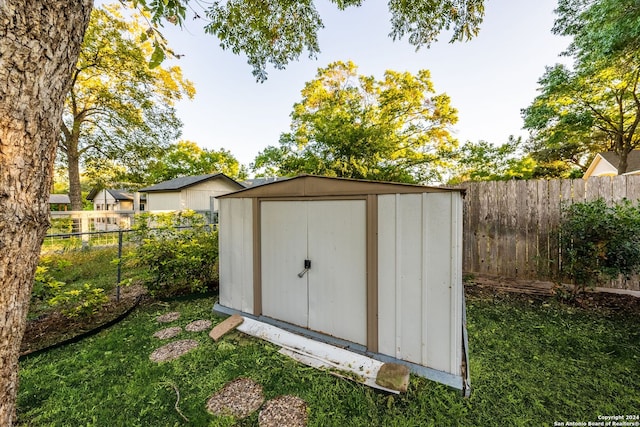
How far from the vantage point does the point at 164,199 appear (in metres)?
14.0

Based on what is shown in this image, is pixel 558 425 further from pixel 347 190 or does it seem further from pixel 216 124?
pixel 216 124

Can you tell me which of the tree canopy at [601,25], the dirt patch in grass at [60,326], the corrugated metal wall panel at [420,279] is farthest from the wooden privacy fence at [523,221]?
the dirt patch in grass at [60,326]

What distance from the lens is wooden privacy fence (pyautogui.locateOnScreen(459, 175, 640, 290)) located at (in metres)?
3.74

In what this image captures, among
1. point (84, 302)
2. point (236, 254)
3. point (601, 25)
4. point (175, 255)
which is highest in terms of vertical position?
point (601, 25)

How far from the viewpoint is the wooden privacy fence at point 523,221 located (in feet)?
12.3

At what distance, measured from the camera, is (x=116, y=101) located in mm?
11125

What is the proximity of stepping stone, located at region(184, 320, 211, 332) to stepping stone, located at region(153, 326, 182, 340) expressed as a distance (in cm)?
10

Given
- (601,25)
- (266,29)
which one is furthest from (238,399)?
(601,25)

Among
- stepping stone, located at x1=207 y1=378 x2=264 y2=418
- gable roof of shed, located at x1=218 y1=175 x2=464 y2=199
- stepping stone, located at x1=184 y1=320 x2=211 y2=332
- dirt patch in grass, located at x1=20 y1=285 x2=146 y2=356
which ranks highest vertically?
gable roof of shed, located at x1=218 y1=175 x2=464 y2=199

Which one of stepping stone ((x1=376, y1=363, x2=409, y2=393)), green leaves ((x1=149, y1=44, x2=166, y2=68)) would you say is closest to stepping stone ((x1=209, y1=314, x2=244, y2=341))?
stepping stone ((x1=376, y1=363, x2=409, y2=393))

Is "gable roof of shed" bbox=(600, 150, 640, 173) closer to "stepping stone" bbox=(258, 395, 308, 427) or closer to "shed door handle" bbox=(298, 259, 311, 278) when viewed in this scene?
"shed door handle" bbox=(298, 259, 311, 278)

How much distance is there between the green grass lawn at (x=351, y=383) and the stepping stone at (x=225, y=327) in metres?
0.09

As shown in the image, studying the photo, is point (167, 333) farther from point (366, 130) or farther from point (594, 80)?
point (594, 80)

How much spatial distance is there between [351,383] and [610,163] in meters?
17.8
